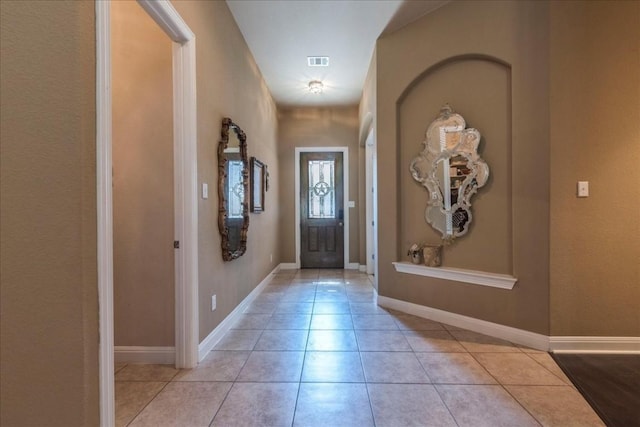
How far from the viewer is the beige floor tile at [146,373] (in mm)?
2006


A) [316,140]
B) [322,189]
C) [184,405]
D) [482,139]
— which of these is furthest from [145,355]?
[316,140]

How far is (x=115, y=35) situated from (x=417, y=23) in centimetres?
267

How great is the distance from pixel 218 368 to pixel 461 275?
214cm

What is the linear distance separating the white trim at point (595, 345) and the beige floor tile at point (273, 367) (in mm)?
1908

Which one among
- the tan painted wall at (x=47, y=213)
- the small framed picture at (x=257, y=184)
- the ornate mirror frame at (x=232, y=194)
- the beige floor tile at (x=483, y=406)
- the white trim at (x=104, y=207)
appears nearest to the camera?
the tan painted wall at (x=47, y=213)

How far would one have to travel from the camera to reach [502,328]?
255cm

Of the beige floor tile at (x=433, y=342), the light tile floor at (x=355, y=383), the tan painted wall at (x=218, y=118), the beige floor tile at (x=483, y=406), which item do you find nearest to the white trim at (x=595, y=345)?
the light tile floor at (x=355, y=383)

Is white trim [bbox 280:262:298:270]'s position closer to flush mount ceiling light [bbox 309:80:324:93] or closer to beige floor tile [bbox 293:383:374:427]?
flush mount ceiling light [bbox 309:80:324:93]

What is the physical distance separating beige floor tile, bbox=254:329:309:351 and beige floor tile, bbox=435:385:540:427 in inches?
42.8

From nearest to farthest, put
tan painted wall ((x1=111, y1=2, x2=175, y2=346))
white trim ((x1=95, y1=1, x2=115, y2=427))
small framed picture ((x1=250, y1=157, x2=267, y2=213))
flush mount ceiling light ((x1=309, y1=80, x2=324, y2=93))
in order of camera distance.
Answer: white trim ((x1=95, y1=1, x2=115, y2=427)) < tan painted wall ((x1=111, y1=2, x2=175, y2=346)) < small framed picture ((x1=250, y1=157, x2=267, y2=213)) < flush mount ceiling light ((x1=309, y1=80, x2=324, y2=93))

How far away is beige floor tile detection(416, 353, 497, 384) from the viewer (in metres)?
1.95

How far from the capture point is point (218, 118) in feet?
8.69

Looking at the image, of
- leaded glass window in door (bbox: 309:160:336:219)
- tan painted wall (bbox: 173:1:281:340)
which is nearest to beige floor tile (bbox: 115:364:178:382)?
tan painted wall (bbox: 173:1:281:340)

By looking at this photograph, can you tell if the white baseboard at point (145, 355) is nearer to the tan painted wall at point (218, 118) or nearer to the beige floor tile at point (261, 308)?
the tan painted wall at point (218, 118)
